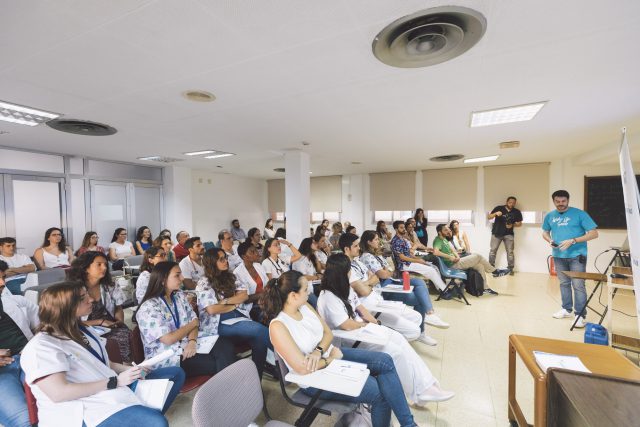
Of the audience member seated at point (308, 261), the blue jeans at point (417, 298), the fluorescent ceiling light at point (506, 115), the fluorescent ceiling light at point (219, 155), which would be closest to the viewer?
the fluorescent ceiling light at point (506, 115)

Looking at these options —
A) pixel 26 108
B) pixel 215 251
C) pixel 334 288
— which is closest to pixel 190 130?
pixel 26 108

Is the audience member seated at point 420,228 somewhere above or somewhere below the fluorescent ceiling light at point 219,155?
below

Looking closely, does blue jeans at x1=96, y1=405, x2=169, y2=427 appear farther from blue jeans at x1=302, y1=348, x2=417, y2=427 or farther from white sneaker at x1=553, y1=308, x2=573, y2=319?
white sneaker at x1=553, y1=308, x2=573, y2=319

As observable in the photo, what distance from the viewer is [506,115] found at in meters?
3.42

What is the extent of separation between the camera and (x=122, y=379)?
159cm

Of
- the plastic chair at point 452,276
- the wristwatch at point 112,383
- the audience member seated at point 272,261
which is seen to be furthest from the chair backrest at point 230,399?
the plastic chair at point 452,276

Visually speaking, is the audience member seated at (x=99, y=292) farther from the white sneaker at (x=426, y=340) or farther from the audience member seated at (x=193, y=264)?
the white sneaker at (x=426, y=340)

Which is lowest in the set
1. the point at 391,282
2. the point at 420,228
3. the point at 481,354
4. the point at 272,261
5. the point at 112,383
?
the point at 481,354

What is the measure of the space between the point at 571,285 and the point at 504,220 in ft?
10.8

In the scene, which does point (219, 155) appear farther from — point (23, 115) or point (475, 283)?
point (475, 283)

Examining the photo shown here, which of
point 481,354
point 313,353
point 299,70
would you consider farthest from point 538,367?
point 299,70

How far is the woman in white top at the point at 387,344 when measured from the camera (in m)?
2.16

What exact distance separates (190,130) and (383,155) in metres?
3.63

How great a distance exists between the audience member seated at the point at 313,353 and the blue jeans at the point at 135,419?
0.67 m
